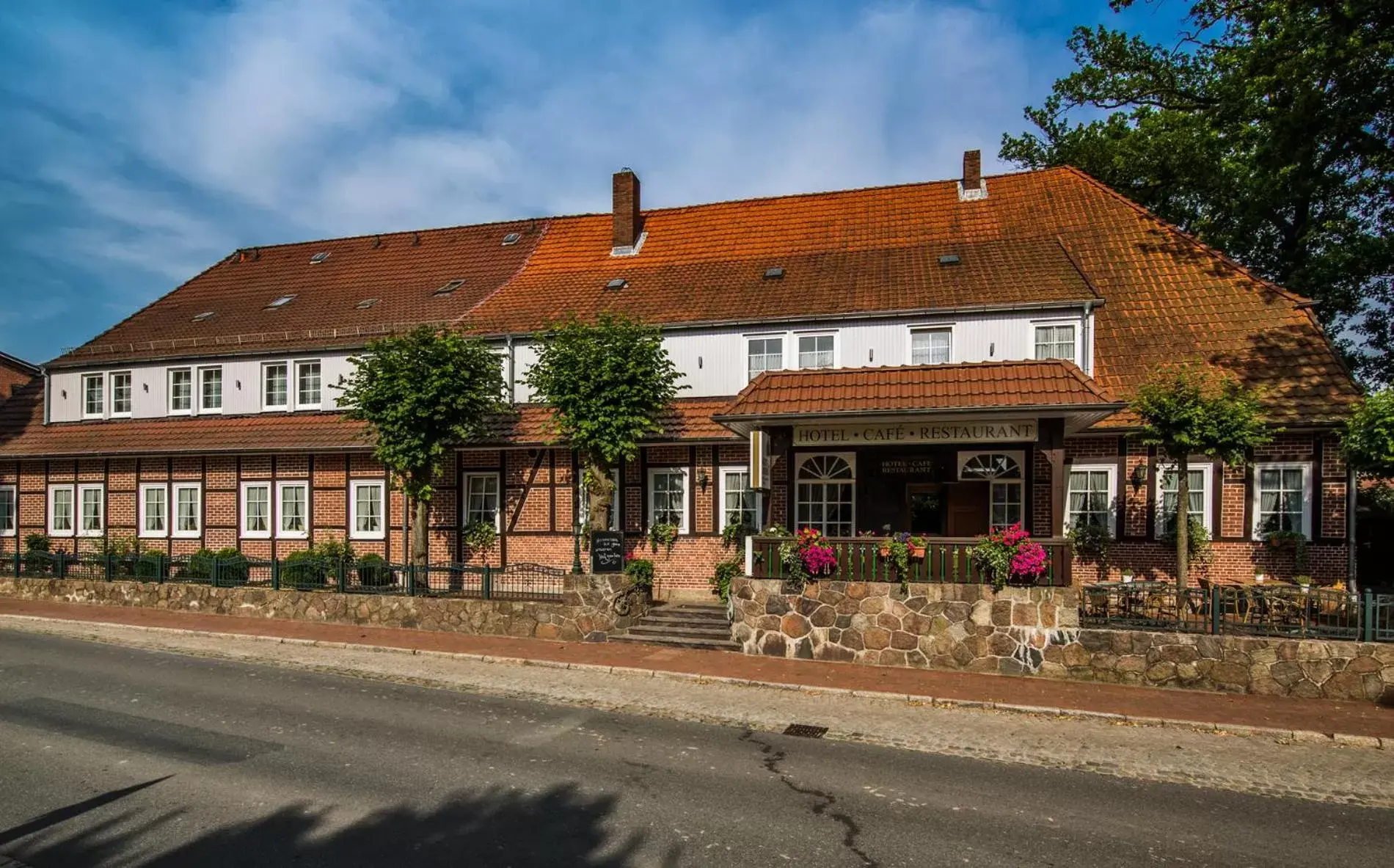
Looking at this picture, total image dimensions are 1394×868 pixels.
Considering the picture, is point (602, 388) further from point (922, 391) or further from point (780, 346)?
point (922, 391)

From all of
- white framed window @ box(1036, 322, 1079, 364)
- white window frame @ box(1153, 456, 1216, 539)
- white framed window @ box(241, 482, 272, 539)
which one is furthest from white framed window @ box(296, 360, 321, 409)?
white window frame @ box(1153, 456, 1216, 539)

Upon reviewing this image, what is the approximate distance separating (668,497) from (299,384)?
1071 cm

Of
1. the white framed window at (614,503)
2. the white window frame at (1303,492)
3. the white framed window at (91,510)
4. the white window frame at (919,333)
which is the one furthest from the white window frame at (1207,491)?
the white framed window at (91,510)

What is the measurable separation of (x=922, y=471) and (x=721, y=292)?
7.13 meters

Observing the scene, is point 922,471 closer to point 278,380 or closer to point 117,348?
point 278,380

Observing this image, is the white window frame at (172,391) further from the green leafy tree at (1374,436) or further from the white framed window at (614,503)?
the green leafy tree at (1374,436)

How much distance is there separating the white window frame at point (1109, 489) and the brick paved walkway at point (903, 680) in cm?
561

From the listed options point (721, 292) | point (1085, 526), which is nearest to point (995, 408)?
point (1085, 526)

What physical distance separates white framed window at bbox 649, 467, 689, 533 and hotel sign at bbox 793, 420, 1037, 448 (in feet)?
14.8

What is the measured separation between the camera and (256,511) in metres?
21.8

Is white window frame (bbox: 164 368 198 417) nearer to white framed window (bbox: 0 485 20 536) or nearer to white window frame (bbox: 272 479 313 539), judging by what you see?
white window frame (bbox: 272 479 313 539)

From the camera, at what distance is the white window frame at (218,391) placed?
74.8ft

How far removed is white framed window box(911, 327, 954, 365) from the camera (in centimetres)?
1817

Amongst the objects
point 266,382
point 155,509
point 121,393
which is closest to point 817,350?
point 266,382
